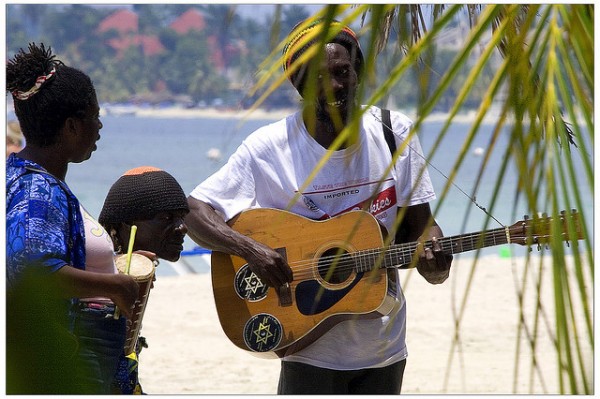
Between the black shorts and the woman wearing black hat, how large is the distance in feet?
1.96

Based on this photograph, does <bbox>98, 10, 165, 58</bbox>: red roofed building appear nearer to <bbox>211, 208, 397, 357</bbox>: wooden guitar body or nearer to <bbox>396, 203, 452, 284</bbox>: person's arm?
<bbox>211, 208, 397, 357</bbox>: wooden guitar body

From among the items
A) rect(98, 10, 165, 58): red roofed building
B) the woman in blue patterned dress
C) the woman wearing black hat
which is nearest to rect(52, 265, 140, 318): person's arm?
the woman in blue patterned dress

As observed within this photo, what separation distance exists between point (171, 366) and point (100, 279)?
4.89 meters

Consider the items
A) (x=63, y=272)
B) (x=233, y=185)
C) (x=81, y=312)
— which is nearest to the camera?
(x=63, y=272)

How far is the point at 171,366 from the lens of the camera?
285 inches

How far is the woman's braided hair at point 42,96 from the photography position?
2.63 metres

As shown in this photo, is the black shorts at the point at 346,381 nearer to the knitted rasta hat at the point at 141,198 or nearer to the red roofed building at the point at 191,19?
the knitted rasta hat at the point at 141,198

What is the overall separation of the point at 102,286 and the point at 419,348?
5572mm

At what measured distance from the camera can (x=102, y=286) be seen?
8.20ft

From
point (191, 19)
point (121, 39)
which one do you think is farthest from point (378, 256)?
point (121, 39)

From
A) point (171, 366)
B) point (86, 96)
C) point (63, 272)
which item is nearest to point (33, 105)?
point (86, 96)

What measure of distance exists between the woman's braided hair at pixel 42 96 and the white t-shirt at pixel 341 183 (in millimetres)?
848

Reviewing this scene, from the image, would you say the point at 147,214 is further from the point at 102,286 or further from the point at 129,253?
the point at 102,286

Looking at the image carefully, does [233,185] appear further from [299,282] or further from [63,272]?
[63,272]
